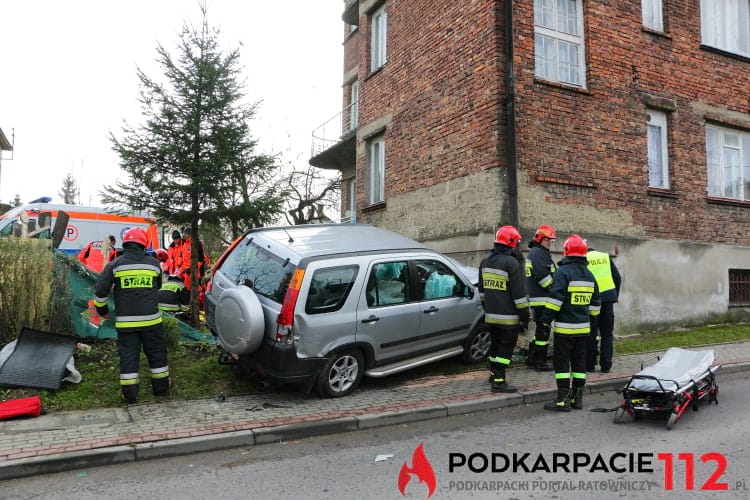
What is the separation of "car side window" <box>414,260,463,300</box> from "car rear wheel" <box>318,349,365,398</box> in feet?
3.92

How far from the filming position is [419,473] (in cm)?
418

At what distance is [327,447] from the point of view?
15.8 ft

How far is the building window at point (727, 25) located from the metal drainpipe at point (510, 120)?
5.51m

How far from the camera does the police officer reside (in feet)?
24.4

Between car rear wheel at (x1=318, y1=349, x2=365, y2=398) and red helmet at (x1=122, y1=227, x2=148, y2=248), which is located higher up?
red helmet at (x1=122, y1=227, x2=148, y2=248)

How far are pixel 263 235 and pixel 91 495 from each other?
11.3 feet

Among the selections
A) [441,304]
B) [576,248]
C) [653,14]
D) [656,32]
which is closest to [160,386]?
[441,304]

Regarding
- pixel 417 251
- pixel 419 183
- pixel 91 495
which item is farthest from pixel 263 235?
pixel 419 183

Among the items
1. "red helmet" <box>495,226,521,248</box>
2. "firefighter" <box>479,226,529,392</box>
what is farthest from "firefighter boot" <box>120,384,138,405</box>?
"red helmet" <box>495,226,521,248</box>

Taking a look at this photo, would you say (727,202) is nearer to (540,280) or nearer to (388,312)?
(540,280)

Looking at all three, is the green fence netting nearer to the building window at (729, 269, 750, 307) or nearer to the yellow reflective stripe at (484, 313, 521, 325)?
the yellow reflective stripe at (484, 313, 521, 325)

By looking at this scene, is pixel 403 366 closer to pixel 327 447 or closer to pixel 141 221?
pixel 327 447

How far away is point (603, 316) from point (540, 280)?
47.1 inches

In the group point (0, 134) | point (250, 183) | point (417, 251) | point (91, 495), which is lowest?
point (91, 495)
